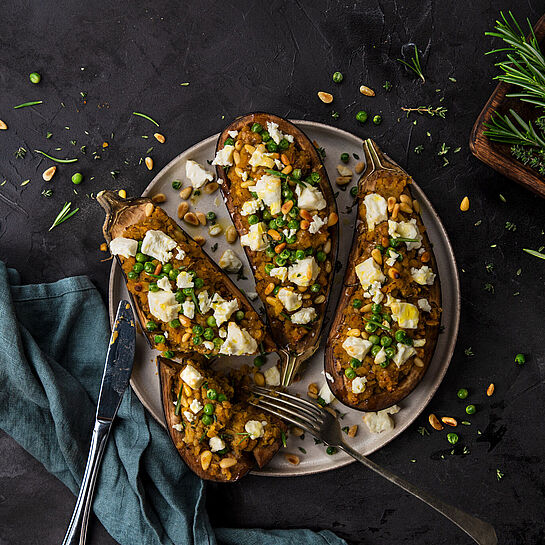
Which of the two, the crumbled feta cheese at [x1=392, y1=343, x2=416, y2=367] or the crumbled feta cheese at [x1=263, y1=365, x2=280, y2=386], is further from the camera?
the crumbled feta cheese at [x1=263, y1=365, x2=280, y2=386]

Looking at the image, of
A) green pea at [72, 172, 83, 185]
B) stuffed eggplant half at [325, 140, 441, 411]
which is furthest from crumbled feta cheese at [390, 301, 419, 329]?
green pea at [72, 172, 83, 185]

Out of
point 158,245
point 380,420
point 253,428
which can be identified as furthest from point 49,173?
point 380,420

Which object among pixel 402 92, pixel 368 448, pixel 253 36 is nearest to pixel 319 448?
pixel 368 448

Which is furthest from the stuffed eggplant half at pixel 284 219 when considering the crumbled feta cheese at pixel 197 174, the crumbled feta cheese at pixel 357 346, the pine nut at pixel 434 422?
the pine nut at pixel 434 422

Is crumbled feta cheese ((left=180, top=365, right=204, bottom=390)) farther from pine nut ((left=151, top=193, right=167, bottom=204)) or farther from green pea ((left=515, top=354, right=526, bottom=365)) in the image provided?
green pea ((left=515, top=354, right=526, bottom=365))

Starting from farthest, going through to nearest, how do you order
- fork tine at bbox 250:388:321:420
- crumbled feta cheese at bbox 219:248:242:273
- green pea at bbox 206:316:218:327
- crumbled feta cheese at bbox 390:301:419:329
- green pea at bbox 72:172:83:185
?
green pea at bbox 72:172:83:185, crumbled feta cheese at bbox 219:248:242:273, fork tine at bbox 250:388:321:420, green pea at bbox 206:316:218:327, crumbled feta cheese at bbox 390:301:419:329

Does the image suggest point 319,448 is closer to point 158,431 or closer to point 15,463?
point 158,431
